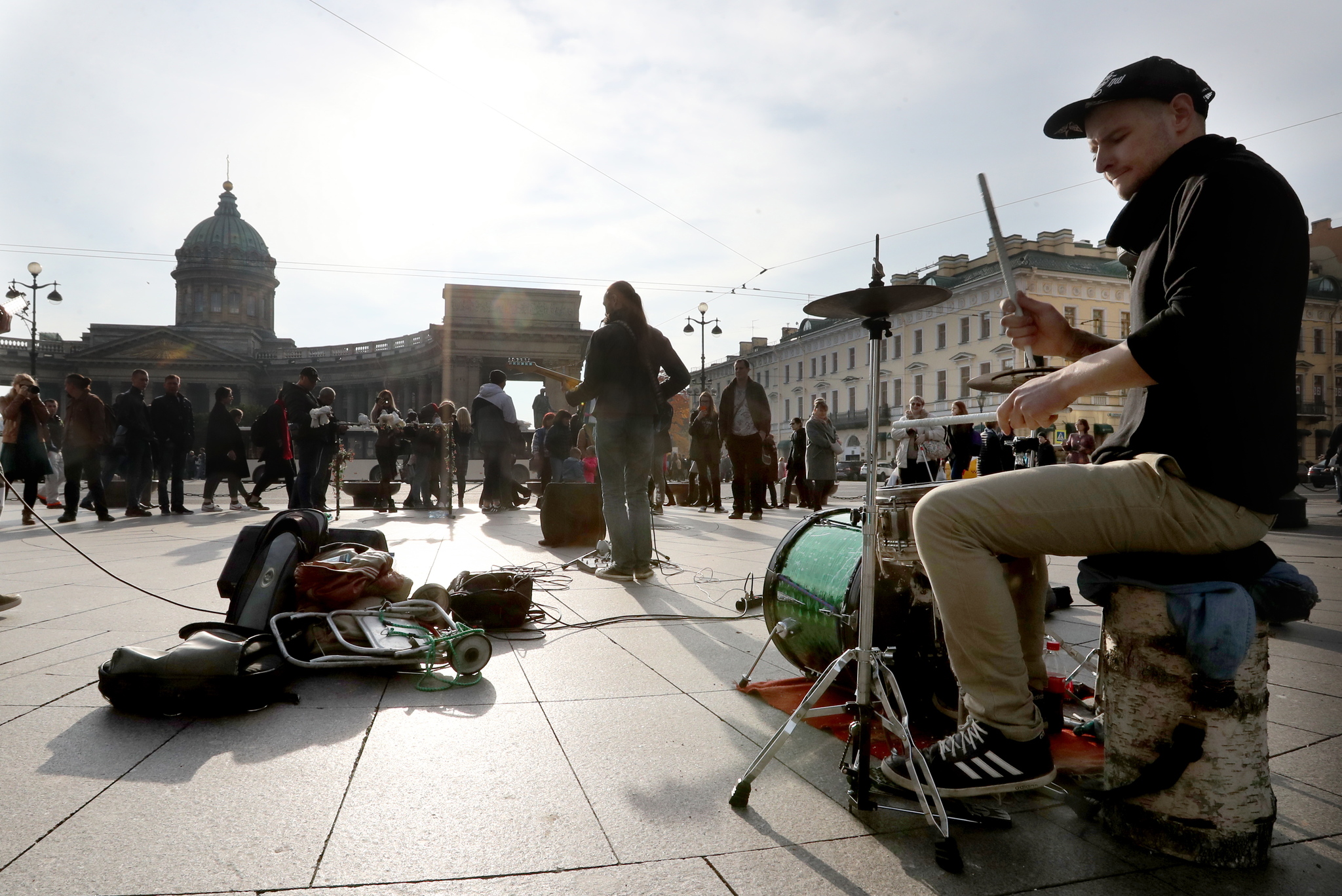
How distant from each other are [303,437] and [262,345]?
81250mm

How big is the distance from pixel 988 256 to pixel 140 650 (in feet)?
186

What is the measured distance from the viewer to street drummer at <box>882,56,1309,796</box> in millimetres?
1810

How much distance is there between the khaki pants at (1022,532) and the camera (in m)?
1.87

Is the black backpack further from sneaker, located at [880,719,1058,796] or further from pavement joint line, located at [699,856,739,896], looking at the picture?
sneaker, located at [880,719,1058,796]

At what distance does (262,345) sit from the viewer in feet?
274

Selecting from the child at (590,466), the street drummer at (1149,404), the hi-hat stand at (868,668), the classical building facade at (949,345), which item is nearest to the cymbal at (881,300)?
the hi-hat stand at (868,668)

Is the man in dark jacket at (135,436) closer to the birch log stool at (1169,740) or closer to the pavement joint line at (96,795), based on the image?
the pavement joint line at (96,795)

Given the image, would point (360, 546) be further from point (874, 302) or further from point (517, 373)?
point (517, 373)

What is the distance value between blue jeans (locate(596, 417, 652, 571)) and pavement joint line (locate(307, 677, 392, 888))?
9.31 feet

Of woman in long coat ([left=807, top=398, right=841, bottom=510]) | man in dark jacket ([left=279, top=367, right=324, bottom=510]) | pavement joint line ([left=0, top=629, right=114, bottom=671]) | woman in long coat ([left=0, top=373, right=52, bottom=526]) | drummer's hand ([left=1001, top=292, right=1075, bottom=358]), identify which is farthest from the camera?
woman in long coat ([left=807, top=398, right=841, bottom=510])

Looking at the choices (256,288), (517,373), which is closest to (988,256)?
(517,373)

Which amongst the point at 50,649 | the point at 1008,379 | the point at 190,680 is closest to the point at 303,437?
the point at 50,649

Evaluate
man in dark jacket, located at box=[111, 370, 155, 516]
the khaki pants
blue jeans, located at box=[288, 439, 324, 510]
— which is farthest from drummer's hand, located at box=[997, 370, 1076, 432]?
man in dark jacket, located at box=[111, 370, 155, 516]

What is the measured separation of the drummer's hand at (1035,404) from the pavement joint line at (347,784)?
181 centimetres
